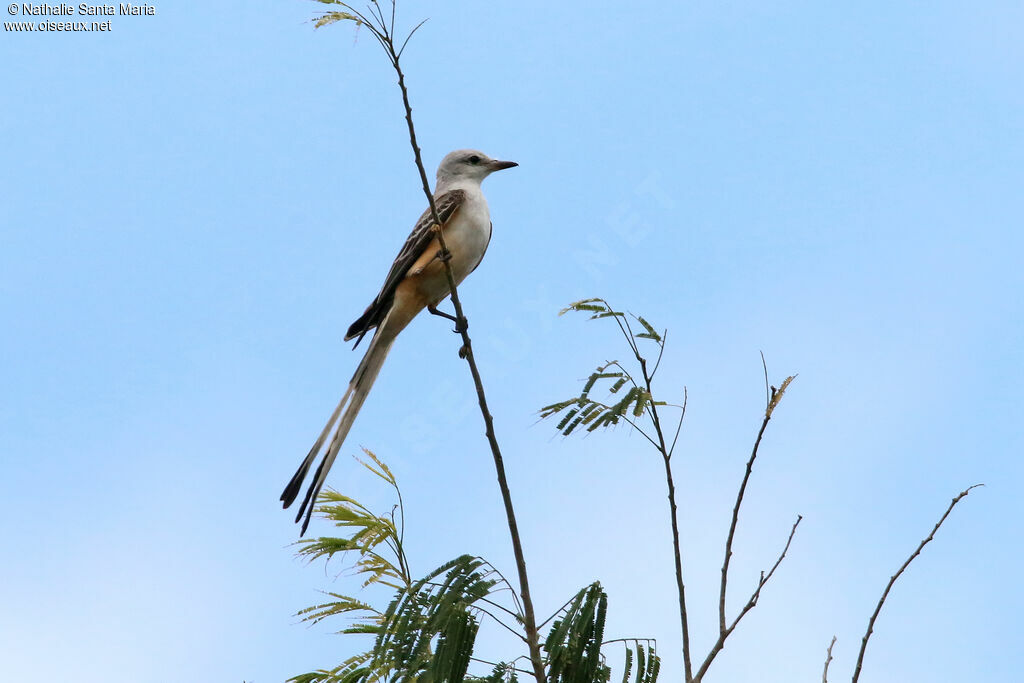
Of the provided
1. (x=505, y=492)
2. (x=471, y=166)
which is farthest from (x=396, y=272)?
(x=505, y=492)

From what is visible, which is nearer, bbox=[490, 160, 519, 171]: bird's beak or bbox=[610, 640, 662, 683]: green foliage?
bbox=[610, 640, 662, 683]: green foliage

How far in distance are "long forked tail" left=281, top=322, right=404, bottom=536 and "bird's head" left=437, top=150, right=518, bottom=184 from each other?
4.27ft

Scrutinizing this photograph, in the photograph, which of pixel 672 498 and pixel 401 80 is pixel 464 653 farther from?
pixel 401 80

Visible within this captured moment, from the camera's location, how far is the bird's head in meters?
5.89

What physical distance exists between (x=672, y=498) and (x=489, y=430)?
607 millimetres

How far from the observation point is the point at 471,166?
5.91m

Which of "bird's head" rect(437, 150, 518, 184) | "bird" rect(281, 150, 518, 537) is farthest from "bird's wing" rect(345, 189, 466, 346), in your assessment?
"bird's head" rect(437, 150, 518, 184)

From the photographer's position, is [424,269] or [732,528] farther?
[424,269]

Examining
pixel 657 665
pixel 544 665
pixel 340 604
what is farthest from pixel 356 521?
pixel 657 665

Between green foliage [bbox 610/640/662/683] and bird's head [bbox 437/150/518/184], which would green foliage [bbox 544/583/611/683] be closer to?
green foliage [bbox 610/640/662/683]

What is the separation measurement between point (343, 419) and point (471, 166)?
2296 millimetres

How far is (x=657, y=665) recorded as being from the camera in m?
2.75

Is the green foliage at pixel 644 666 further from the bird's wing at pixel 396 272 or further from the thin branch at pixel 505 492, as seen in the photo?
the bird's wing at pixel 396 272

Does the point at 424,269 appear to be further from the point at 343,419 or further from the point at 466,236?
the point at 343,419
